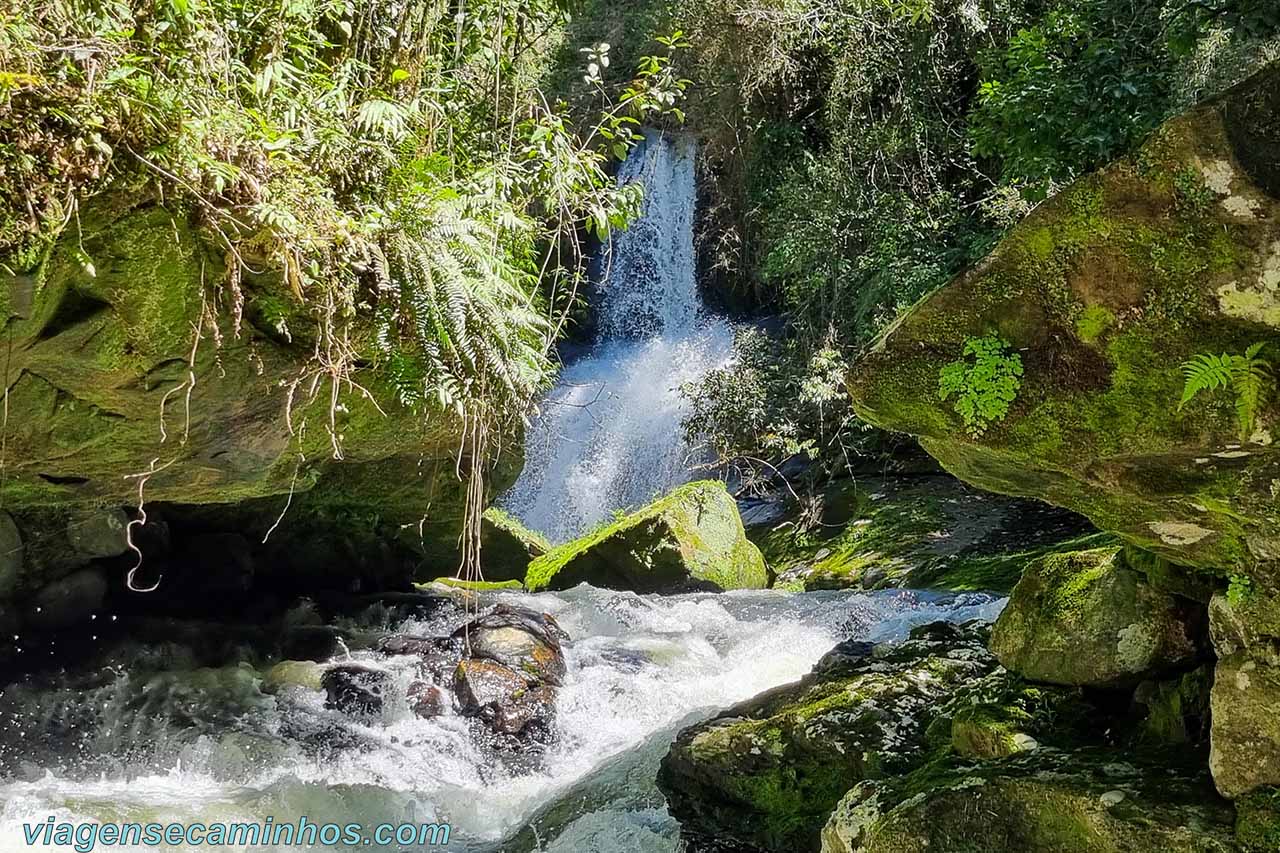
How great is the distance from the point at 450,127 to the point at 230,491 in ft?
9.42

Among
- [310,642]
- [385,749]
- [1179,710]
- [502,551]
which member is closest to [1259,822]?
[1179,710]

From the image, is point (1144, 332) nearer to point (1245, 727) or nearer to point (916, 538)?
point (1245, 727)

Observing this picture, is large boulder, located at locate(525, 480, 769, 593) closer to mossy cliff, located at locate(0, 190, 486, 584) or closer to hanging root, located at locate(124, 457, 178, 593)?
mossy cliff, located at locate(0, 190, 486, 584)

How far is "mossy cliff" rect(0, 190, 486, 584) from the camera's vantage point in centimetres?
417

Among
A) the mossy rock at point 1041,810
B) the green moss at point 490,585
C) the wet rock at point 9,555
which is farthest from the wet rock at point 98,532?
the mossy rock at point 1041,810

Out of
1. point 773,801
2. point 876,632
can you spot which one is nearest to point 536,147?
point 773,801

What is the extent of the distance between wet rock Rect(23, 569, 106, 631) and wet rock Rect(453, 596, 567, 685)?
2.89 meters

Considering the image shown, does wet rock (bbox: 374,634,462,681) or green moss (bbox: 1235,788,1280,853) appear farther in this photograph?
wet rock (bbox: 374,634,462,681)

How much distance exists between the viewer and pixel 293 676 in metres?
7.10

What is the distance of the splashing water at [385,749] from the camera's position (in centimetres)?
521

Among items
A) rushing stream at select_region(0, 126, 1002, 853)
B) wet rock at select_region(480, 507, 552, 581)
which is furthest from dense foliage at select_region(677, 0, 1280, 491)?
rushing stream at select_region(0, 126, 1002, 853)

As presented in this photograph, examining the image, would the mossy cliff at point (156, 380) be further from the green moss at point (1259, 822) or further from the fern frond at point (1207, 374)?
the green moss at point (1259, 822)

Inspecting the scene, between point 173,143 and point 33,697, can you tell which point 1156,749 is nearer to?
point 173,143

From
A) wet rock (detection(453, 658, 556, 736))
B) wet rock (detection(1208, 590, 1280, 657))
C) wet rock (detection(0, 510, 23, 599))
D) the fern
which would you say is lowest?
wet rock (detection(453, 658, 556, 736))
